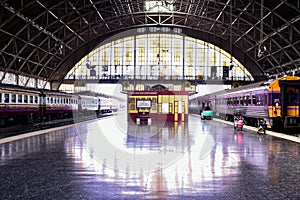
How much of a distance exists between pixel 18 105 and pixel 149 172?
821 inches

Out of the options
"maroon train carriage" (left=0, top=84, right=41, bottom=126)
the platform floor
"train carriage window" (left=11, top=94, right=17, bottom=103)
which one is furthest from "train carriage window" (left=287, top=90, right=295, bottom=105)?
"train carriage window" (left=11, top=94, right=17, bottom=103)

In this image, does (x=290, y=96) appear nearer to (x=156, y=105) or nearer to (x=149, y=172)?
(x=156, y=105)

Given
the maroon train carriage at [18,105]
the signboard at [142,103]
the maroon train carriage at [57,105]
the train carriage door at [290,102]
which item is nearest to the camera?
the train carriage door at [290,102]

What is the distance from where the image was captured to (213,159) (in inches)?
456

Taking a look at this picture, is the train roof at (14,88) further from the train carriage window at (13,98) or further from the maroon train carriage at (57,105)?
the maroon train carriage at (57,105)

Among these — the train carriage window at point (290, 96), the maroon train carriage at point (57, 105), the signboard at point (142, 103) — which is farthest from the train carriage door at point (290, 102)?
the maroon train carriage at point (57, 105)

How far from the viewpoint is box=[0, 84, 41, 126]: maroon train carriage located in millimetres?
24964

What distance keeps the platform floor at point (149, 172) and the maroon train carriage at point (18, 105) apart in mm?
11108

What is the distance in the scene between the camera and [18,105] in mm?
27516

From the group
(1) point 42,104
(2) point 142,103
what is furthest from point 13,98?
(2) point 142,103

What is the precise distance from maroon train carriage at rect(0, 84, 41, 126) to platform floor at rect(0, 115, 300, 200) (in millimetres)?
11108

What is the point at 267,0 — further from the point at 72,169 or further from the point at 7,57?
the point at 72,169

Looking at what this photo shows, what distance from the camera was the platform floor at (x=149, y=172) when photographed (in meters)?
7.29

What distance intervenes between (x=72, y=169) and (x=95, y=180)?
1660 millimetres
